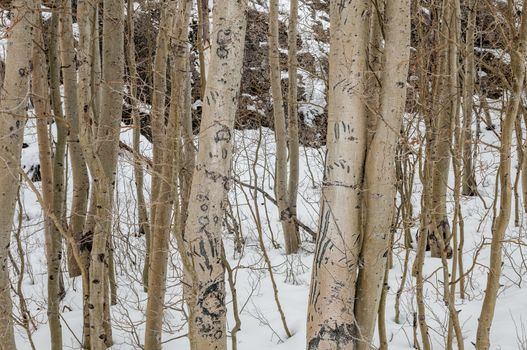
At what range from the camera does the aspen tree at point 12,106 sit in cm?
305

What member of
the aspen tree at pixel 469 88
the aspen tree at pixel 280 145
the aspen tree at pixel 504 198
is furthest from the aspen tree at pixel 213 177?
the aspen tree at pixel 280 145

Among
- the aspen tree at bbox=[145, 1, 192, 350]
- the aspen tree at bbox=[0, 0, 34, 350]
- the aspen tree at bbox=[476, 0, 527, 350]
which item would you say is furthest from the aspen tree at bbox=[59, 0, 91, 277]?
the aspen tree at bbox=[476, 0, 527, 350]

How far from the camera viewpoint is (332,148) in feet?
8.74

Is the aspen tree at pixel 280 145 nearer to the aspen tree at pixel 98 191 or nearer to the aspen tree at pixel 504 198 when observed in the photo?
the aspen tree at pixel 98 191

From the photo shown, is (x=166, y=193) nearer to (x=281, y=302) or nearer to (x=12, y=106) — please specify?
(x=12, y=106)

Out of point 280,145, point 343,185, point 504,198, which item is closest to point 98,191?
point 343,185

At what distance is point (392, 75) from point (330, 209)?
2.53 feet

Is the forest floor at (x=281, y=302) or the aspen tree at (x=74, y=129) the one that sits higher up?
the aspen tree at (x=74, y=129)

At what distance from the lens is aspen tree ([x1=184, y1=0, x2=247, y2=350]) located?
2627mm

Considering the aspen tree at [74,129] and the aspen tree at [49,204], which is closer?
the aspen tree at [49,204]

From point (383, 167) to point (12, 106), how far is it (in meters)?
2.24

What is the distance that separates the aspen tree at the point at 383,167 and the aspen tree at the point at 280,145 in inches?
196

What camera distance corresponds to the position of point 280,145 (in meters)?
7.91

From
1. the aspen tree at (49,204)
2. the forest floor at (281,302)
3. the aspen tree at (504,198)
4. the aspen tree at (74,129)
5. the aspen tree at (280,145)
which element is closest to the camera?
the aspen tree at (504,198)
